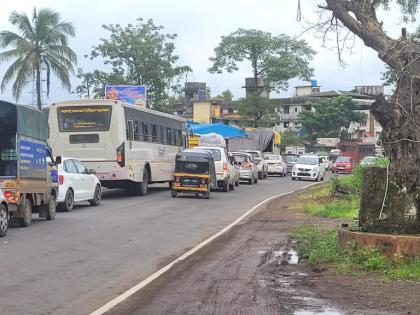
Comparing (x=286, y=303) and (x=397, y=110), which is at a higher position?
(x=397, y=110)

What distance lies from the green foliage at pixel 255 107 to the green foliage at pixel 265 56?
5.06ft

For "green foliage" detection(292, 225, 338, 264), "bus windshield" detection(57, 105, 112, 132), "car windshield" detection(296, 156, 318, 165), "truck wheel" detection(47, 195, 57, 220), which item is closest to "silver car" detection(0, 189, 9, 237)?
"truck wheel" detection(47, 195, 57, 220)

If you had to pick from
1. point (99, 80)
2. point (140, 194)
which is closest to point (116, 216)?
point (140, 194)

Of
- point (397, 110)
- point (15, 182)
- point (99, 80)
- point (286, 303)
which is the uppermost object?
point (99, 80)

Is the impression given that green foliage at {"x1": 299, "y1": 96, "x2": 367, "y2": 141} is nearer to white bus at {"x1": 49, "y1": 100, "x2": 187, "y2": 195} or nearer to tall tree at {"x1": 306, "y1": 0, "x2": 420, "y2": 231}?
white bus at {"x1": 49, "y1": 100, "x2": 187, "y2": 195}

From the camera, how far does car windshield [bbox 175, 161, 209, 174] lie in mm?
24641

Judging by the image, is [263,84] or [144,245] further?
[263,84]

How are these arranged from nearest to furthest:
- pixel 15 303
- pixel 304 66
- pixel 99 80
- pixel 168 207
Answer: pixel 15 303 < pixel 168 207 < pixel 99 80 < pixel 304 66

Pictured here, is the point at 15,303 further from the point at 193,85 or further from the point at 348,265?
the point at 193,85

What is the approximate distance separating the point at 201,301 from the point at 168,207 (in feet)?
44.3

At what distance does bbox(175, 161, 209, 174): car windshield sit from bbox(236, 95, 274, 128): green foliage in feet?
117

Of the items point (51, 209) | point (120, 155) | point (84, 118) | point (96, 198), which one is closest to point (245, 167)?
point (120, 155)

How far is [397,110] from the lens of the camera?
10.7 m

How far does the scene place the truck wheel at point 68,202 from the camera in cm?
1931
